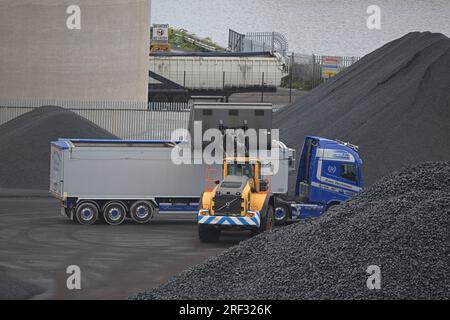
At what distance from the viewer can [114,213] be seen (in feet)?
102

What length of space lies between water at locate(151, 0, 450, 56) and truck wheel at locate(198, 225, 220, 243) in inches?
4017

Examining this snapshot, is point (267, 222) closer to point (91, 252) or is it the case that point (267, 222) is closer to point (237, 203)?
point (237, 203)

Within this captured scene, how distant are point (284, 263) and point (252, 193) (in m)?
9.39

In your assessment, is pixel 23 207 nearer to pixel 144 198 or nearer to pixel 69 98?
pixel 144 198

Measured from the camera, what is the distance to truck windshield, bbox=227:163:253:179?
28484 mm

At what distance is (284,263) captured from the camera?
18.8m

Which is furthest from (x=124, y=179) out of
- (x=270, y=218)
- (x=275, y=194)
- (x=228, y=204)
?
(x=270, y=218)

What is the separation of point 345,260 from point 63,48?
1465 inches

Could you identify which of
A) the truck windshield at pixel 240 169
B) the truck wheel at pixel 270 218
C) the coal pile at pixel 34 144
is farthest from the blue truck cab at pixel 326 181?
the coal pile at pixel 34 144

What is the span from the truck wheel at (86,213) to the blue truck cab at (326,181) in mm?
5955

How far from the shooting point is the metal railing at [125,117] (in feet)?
166

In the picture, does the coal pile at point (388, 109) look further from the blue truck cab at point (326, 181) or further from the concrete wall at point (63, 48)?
the concrete wall at point (63, 48)

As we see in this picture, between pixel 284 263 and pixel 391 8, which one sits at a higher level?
pixel 391 8
